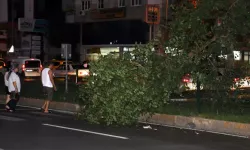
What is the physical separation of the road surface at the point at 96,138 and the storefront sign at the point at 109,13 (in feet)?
101

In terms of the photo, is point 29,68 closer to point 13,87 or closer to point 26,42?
point 26,42

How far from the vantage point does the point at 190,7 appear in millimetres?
14492

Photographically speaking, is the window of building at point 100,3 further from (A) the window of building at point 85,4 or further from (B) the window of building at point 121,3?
(B) the window of building at point 121,3

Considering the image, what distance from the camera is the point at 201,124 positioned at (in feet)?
42.3

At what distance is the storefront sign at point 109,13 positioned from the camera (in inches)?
1722

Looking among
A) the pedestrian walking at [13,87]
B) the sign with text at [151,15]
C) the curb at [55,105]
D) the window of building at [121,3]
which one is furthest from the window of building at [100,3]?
the pedestrian walking at [13,87]

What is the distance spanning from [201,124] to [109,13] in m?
33.1

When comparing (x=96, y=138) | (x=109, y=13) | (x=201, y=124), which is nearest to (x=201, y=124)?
(x=201, y=124)

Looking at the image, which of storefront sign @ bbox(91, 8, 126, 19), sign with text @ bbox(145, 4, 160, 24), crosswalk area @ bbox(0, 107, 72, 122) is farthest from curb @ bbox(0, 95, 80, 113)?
storefront sign @ bbox(91, 8, 126, 19)

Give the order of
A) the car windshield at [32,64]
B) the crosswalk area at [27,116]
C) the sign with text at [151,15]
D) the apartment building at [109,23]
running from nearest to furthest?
the crosswalk area at [27,116]
the sign with text at [151,15]
the car windshield at [32,64]
the apartment building at [109,23]

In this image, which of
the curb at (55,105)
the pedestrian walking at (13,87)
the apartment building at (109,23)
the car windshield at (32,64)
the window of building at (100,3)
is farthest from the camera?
the window of building at (100,3)

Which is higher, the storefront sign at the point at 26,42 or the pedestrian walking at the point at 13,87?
the storefront sign at the point at 26,42

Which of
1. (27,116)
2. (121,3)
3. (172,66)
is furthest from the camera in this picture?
(121,3)

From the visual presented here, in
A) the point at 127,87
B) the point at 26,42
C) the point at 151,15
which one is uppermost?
the point at 151,15
